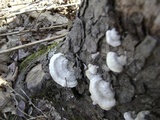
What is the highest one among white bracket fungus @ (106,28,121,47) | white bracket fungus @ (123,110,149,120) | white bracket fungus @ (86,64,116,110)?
white bracket fungus @ (106,28,121,47)

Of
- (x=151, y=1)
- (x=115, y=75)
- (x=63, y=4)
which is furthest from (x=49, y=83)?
(x=63, y=4)

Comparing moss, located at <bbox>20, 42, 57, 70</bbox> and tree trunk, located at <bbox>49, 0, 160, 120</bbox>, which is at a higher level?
tree trunk, located at <bbox>49, 0, 160, 120</bbox>

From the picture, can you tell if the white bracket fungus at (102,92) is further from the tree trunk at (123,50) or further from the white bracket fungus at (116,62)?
the white bracket fungus at (116,62)

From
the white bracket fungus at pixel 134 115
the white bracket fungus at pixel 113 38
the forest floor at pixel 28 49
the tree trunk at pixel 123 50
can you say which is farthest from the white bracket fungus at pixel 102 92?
the forest floor at pixel 28 49

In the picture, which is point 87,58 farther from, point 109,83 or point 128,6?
point 128,6

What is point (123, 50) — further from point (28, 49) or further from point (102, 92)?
point (28, 49)

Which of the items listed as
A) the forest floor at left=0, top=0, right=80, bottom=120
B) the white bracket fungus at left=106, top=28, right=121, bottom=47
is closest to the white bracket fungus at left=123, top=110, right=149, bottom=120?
the white bracket fungus at left=106, top=28, right=121, bottom=47

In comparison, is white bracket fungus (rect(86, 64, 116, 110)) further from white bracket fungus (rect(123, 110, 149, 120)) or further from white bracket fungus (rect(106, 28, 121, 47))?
white bracket fungus (rect(106, 28, 121, 47))

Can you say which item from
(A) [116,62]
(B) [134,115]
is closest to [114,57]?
(A) [116,62]
